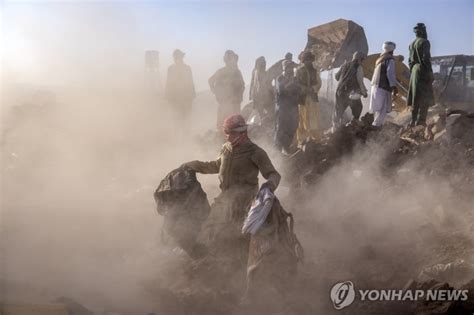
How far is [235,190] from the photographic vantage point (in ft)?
16.9

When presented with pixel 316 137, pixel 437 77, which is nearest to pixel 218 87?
pixel 316 137

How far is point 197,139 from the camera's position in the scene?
12156 mm

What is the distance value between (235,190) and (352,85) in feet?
17.1

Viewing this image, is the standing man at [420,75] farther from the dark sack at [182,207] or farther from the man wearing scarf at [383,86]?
the dark sack at [182,207]

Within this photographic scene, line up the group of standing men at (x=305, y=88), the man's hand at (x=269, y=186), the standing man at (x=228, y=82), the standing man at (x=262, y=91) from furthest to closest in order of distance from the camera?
the standing man at (x=262, y=91) → the standing man at (x=228, y=82) → the group of standing men at (x=305, y=88) → the man's hand at (x=269, y=186)

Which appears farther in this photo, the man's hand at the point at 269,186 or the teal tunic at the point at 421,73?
the teal tunic at the point at 421,73

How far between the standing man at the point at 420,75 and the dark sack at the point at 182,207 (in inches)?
195

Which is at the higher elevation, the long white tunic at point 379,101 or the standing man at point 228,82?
the standing man at point 228,82

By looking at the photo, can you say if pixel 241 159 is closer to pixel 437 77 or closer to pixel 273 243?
pixel 273 243

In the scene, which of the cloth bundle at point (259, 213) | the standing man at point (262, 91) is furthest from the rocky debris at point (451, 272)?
the standing man at point (262, 91)

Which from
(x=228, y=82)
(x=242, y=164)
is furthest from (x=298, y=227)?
(x=228, y=82)

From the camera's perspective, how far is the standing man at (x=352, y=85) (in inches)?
370

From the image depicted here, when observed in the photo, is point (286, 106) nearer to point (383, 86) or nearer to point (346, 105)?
point (346, 105)

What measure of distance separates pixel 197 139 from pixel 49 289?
6809mm
